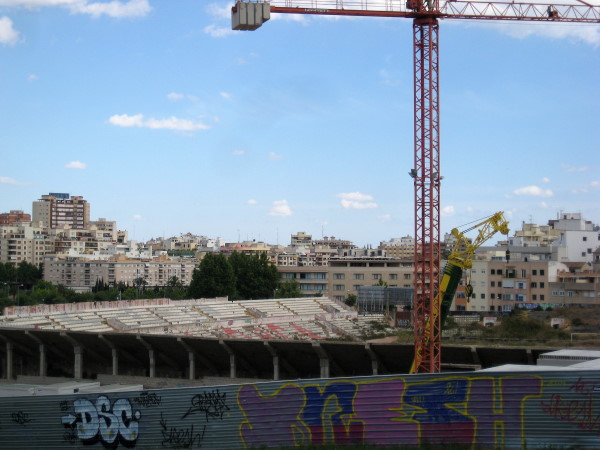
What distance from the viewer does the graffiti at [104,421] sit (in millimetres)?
18906

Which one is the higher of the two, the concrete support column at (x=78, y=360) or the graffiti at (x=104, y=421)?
the graffiti at (x=104, y=421)

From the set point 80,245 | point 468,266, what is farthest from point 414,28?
point 80,245

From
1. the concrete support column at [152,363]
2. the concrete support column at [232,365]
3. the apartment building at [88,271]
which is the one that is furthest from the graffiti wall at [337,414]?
the apartment building at [88,271]

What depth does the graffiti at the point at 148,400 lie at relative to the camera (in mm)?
18578

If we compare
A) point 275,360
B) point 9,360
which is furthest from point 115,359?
point 275,360

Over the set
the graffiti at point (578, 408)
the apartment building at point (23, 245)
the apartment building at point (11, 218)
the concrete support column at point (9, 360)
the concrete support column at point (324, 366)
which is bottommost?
the concrete support column at point (9, 360)

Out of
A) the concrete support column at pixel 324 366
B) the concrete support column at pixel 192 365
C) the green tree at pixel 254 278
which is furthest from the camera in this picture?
the green tree at pixel 254 278

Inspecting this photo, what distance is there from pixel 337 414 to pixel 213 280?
2586 inches

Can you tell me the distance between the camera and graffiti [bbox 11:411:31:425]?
66.3 feet

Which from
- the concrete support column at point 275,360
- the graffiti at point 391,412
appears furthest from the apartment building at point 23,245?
the graffiti at point 391,412

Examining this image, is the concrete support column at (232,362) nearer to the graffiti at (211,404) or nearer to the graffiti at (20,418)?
the graffiti at (20,418)

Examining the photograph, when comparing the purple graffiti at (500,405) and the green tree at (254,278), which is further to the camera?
the green tree at (254,278)

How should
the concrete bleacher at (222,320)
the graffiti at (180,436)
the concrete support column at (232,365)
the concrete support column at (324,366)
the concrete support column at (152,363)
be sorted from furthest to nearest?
the concrete bleacher at (222,320) → the concrete support column at (152,363) → the concrete support column at (232,365) → the concrete support column at (324,366) → the graffiti at (180,436)

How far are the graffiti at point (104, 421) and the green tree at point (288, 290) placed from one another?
6274 centimetres
